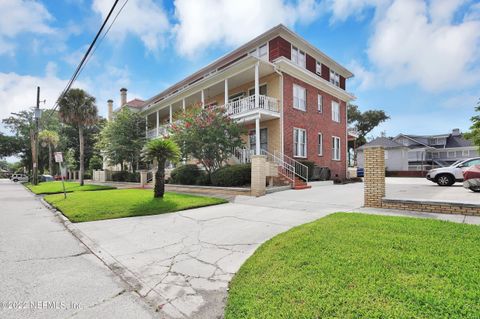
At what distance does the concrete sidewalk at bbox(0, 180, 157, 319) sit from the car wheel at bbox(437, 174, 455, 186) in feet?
56.1

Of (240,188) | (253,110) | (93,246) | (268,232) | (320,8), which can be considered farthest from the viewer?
(253,110)

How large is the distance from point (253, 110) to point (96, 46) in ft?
27.7

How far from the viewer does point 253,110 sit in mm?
14938

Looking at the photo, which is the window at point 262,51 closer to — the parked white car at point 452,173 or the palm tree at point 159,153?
the palm tree at point 159,153

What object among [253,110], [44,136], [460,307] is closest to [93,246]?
[460,307]

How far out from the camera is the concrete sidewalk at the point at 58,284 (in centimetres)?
295

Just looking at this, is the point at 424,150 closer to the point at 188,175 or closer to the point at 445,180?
the point at 445,180

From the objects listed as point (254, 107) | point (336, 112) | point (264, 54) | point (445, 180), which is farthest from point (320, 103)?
point (445, 180)

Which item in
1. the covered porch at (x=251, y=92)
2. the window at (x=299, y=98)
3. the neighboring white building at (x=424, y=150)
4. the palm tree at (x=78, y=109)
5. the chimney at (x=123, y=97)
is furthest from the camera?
the neighboring white building at (x=424, y=150)

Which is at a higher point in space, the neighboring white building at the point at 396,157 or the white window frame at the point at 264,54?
the white window frame at the point at 264,54

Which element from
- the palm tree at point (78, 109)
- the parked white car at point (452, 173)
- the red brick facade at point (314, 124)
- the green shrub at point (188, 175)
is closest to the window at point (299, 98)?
the red brick facade at point (314, 124)

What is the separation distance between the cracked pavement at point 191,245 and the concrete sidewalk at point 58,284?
0.83 ft

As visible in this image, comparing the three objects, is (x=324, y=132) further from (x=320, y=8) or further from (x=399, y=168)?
(x=399, y=168)

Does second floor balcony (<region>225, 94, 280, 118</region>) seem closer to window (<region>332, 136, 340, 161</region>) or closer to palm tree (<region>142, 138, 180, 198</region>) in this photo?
palm tree (<region>142, 138, 180, 198</region>)
